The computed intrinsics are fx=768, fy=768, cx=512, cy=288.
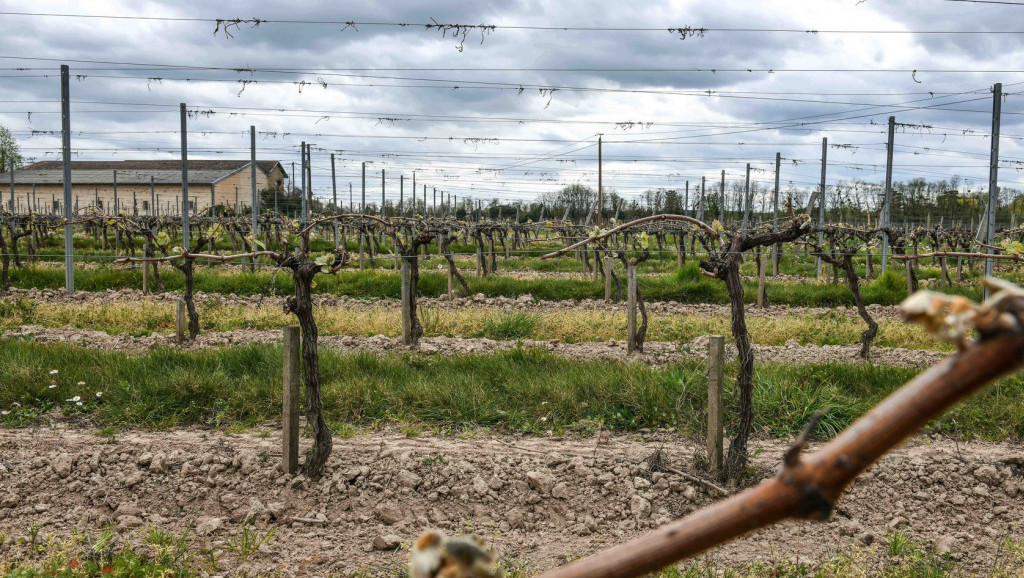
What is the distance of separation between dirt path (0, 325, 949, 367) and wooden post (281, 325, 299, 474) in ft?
11.5

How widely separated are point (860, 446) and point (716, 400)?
4917mm

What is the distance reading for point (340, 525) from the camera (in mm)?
4684

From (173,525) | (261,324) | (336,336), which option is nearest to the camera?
(173,525)

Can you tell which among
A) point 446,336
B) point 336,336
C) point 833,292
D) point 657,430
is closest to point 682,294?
point 833,292

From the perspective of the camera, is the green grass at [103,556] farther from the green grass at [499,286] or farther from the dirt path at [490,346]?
the green grass at [499,286]

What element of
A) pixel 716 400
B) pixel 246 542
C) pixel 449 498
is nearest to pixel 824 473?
pixel 246 542

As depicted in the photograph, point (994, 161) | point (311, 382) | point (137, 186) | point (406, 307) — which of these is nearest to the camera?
point (311, 382)

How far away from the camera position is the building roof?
4847cm

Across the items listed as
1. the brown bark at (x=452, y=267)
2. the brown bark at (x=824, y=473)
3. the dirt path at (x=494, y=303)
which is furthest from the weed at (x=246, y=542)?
the dirt path at (x=494, y=303)

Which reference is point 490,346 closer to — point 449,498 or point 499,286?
point 449,498

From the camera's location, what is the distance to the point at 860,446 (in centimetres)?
44

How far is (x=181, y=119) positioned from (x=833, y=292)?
43.5 ft

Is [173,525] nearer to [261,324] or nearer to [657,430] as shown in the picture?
[657,430]

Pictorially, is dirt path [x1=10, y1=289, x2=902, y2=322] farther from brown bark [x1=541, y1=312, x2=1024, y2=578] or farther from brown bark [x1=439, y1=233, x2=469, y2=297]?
brown bark [x1=541, y1=312, x2=1024, y2=578]
